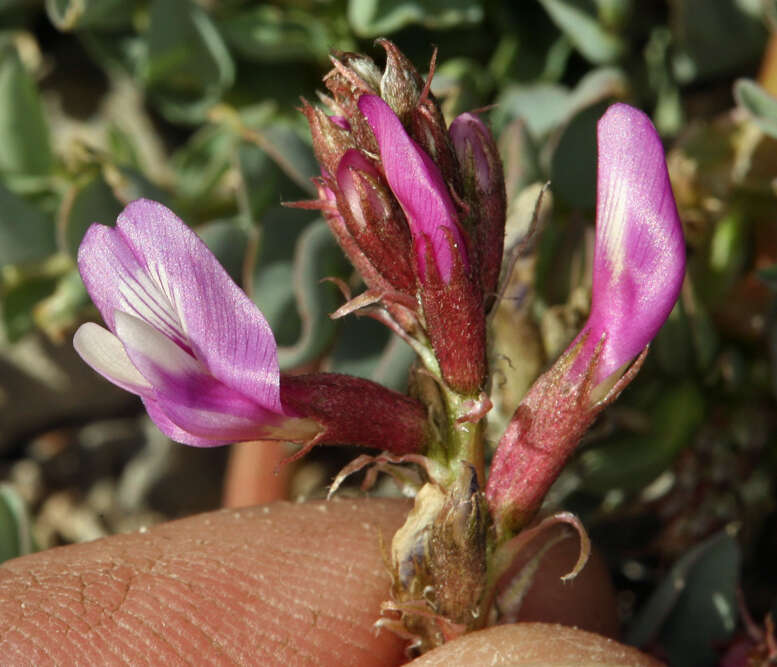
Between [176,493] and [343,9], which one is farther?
[176,493]

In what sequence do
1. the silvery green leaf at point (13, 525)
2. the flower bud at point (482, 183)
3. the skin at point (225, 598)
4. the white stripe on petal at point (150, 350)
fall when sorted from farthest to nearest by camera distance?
the silvery green leaf at point (13, 525), the skin at point (225, 598), the flower bud at point (482, 183), the white stripe on petal at point (150, 350)

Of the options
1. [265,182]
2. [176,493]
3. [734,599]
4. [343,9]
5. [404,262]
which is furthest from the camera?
[176,493]

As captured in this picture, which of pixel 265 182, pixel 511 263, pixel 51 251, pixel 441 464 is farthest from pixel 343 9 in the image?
pixel 441 464

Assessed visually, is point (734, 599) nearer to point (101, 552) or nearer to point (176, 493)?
point (101, 552)

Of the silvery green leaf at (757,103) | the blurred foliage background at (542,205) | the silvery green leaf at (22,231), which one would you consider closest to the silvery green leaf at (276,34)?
the blurred foliage background at (542,205)

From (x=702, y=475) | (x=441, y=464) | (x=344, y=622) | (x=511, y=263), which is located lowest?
(x=702, y=475)

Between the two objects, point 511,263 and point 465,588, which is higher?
point 511,263

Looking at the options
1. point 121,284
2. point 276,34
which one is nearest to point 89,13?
point 276,34

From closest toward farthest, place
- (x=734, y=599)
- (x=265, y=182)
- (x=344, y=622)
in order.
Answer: (x=344, y=622) < (x=734, y=599) < (x=265, y=182)

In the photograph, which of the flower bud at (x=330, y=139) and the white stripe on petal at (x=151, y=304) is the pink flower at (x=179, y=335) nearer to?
the white stripe on petal at (x=151, y=304)
